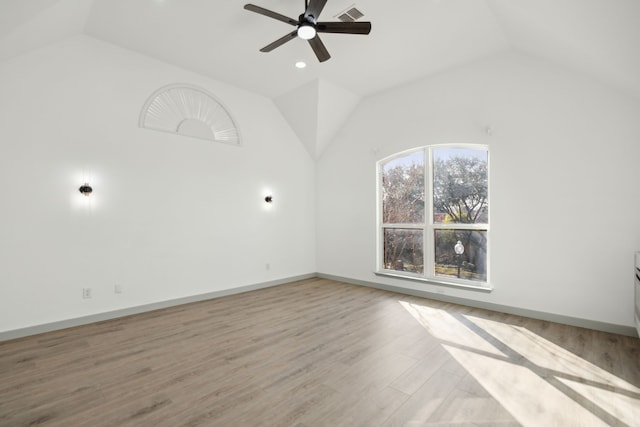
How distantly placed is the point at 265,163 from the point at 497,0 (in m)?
3.99

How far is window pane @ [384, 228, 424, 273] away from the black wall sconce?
443 cm

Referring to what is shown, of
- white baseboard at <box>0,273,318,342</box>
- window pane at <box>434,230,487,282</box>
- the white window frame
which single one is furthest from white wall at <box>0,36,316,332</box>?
window pane at <box>434,230,487,282</box>

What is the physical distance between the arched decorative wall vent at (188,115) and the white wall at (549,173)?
3.04 meters

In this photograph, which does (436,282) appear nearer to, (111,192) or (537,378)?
(537,378)

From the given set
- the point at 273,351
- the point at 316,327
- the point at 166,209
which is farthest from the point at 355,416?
the point at 166,209

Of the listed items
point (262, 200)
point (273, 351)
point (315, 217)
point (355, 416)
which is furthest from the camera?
point (315, 217)

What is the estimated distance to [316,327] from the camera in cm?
349

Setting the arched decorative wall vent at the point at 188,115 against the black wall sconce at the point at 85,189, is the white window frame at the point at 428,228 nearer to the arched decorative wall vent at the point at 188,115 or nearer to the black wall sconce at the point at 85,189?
the arched decorative wall vent at the point at 188,115

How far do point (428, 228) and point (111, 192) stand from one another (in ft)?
14.9

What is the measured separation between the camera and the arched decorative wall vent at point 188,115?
4.28 meters

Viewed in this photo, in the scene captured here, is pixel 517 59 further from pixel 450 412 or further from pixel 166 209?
pixel 166 209

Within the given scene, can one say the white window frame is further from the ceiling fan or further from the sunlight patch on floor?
the ceiling fan

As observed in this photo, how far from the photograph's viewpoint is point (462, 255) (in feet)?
14.7

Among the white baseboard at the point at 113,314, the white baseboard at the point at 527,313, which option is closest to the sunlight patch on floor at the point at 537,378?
the white baseboard at the point at 527,313
